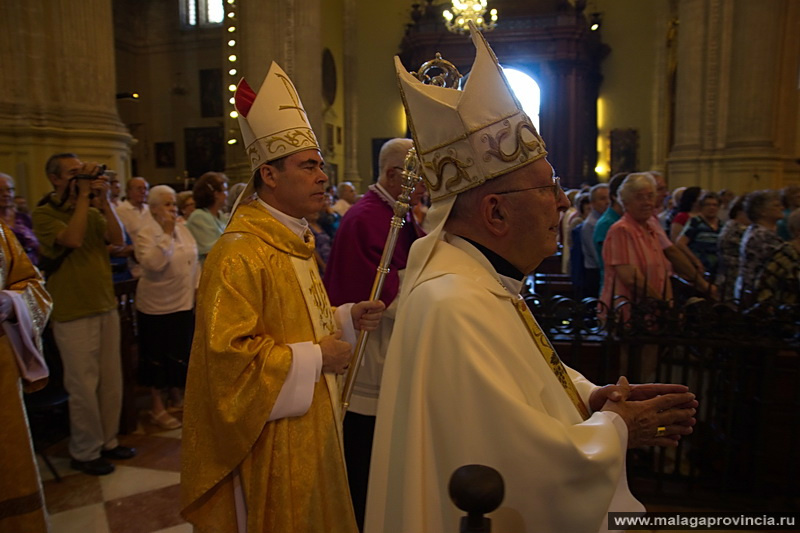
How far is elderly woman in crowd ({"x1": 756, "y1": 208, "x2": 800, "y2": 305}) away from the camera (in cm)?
386

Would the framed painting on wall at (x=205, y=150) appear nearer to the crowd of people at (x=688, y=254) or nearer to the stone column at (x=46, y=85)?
the stone column at (x=46, y=85)

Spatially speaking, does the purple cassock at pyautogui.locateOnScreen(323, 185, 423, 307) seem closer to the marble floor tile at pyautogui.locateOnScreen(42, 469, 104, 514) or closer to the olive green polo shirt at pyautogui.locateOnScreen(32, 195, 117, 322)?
the olive green polo shirt at pyautogui.locateOnScreen(32, 195, 117, 322)

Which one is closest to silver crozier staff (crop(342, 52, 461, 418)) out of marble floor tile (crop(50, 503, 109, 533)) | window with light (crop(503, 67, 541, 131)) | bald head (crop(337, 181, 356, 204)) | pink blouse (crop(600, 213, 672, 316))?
marble floor tile (crop(50, 503, 109, 533))

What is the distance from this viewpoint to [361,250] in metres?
3.33

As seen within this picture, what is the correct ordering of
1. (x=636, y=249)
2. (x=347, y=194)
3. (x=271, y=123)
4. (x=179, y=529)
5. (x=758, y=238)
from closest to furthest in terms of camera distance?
1. (x=271, y=123)
2. (x=179, y=529)
3. (x=636, y=249)
4. (x=758, y=238)
5. (x=347, y=194)

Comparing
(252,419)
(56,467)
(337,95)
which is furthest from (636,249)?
(337,95)

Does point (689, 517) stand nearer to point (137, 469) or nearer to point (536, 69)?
point (137, 469)

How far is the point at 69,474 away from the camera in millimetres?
3877

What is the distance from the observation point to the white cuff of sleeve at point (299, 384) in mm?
2041

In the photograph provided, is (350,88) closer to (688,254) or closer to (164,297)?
(688,254)

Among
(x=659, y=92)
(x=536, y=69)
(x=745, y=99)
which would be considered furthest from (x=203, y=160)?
(x=745, y=99)

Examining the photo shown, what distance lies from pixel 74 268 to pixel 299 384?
235 centimetres

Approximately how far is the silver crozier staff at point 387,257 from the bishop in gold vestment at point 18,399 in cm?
126

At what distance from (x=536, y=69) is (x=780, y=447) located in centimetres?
1582
